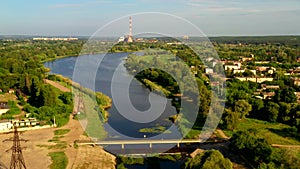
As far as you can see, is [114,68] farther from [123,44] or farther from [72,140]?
[72,140]

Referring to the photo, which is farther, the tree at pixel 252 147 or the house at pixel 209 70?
the house at pixel 209 70

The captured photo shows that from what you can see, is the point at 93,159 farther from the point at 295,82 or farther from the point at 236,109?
the point at 295,82

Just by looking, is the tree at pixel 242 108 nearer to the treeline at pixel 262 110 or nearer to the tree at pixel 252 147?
the treeline at pixel 262 110

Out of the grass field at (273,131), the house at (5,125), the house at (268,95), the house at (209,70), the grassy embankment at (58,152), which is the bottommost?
the grass field at (273,131)

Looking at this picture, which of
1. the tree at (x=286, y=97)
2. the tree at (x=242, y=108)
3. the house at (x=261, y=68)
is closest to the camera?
the tree at (x=242, y=108)

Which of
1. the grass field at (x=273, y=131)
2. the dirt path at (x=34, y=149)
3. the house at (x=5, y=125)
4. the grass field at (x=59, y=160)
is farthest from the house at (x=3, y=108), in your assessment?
the grass field at (x=273, y=131)

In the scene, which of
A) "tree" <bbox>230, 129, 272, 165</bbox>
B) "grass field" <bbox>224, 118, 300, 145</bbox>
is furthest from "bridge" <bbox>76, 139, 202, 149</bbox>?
"grass field" <bbox>224, 118, 300, 145</bbox>

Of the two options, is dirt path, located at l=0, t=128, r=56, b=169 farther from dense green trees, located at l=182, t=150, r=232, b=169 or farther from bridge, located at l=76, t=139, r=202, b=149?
dense green trees, located at l=182, t=150, r=232, b=169

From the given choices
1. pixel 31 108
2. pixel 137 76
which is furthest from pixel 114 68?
pixel 31 108

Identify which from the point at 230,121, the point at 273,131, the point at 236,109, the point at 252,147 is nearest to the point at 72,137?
the point at 230,121
